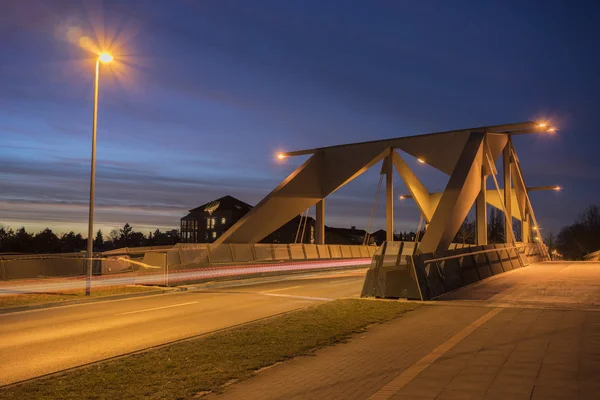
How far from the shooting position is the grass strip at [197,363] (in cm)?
650

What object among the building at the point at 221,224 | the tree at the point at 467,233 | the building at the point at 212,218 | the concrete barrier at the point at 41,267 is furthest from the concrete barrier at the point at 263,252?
the tree at the point at 467,233

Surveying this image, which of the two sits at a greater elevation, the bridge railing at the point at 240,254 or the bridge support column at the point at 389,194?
the bridge support column at the point at 389,194

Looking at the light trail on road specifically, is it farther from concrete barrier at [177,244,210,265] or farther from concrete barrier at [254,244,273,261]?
concrete barrier at [254,244,273,261]

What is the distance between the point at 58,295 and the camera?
18.4 m

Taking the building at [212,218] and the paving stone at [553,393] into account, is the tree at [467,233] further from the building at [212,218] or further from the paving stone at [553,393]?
the paving stone at [553,393]

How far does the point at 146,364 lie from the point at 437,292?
10.9 meters

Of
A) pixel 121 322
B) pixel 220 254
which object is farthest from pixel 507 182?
pixel 121 322

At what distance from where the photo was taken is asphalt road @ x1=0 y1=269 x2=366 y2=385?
9.00 metres

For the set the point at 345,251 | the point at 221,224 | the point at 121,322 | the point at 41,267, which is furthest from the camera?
the point at 221,224

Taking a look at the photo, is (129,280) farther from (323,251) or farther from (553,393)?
(323,251)

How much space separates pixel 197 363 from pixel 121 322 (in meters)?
5.53

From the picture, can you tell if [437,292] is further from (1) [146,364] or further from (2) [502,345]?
(1) [146,364]

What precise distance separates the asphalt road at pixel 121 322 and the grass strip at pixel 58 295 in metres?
1.02

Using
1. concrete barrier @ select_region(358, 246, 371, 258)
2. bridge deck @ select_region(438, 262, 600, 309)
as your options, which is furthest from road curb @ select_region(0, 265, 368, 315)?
concrete barrier @ select_region(358, 246, 371, 258)
